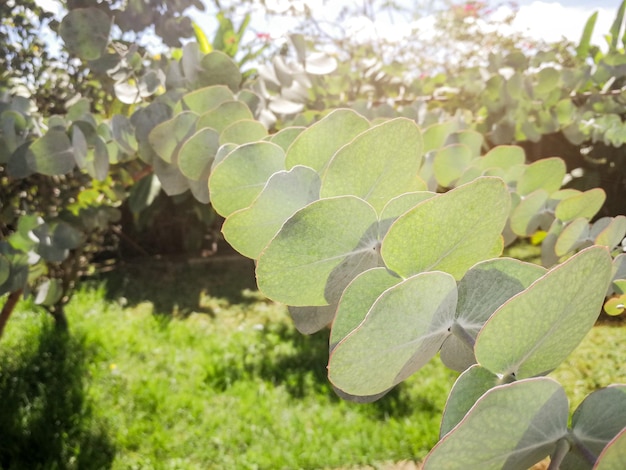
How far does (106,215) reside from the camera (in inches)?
49.2

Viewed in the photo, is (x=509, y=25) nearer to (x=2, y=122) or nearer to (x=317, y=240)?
(x=2, y=122)

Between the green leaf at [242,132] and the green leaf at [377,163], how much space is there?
20 centimetres

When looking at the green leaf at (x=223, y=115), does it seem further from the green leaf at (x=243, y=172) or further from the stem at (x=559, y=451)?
the stem at (x=559, y=451)

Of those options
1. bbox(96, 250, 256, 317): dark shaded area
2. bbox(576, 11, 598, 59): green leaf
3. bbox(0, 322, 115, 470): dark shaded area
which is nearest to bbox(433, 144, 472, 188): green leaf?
bbox(576, 11, 598, 59): green leaf

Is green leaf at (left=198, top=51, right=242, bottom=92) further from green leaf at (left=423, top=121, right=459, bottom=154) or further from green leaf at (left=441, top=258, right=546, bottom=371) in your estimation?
green leaf at (left=441, top=258, right=546, bottom=371)

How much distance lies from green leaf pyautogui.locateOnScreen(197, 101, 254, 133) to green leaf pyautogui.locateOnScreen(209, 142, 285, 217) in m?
0.17

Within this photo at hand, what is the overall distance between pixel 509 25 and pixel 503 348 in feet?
19.0

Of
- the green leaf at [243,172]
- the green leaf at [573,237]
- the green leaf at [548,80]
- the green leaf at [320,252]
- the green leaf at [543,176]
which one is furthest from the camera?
the green leaf at [548,80]

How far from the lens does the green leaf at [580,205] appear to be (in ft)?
1.79

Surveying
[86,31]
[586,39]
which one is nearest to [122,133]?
[86,31]

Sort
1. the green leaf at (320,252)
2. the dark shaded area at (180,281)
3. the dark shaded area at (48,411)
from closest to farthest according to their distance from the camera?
the green leaf at (320,252) → the dark shaded area at (48,411) → the dark shaded area at (180,281)

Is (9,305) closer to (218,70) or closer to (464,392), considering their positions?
(218,70)

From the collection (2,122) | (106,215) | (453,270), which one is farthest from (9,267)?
(453,270)

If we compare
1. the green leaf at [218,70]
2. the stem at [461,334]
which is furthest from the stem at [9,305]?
the stem at [461,334]
